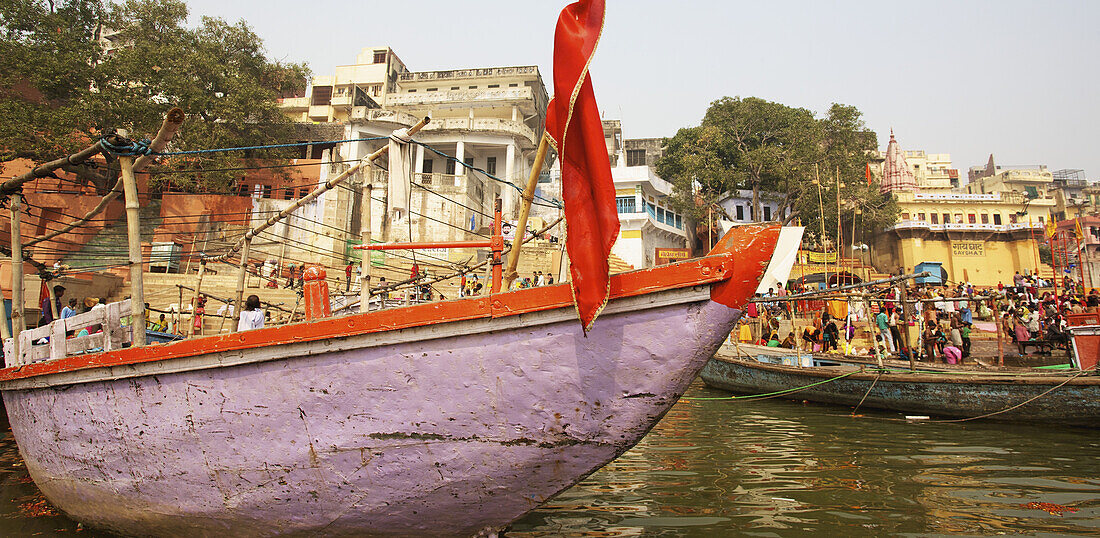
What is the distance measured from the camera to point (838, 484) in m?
6.27

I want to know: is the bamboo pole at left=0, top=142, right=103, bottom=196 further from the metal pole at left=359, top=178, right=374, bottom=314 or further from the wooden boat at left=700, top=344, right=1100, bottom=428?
the wooden boat at left=700, top=344, right=1100, bottom=428

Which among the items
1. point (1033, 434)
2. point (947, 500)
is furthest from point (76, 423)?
point (1033, 434)

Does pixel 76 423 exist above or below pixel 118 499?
above

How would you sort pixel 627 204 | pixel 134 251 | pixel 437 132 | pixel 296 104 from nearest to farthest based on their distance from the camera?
pixel 134 251, pixel 437 132, pixel 627 204, pixel 296 104

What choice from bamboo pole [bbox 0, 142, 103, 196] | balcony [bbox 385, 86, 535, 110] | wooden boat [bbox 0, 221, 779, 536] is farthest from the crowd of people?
balcony [bbox 385, 86, 535, 110]

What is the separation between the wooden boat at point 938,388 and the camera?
9.59m

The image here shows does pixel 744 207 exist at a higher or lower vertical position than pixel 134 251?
higher

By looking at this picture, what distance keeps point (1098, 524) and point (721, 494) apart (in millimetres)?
3269

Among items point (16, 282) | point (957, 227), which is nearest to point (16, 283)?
point (16, 282)

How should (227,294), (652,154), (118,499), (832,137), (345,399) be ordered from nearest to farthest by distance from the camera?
(345,399) < (118,499) < (227,294) < (832,137) < (652,154)

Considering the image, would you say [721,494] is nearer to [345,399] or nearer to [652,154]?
[345,399]

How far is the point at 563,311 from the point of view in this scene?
314cm

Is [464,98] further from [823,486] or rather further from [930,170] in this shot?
[930,170]

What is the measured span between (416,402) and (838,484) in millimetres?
5294
